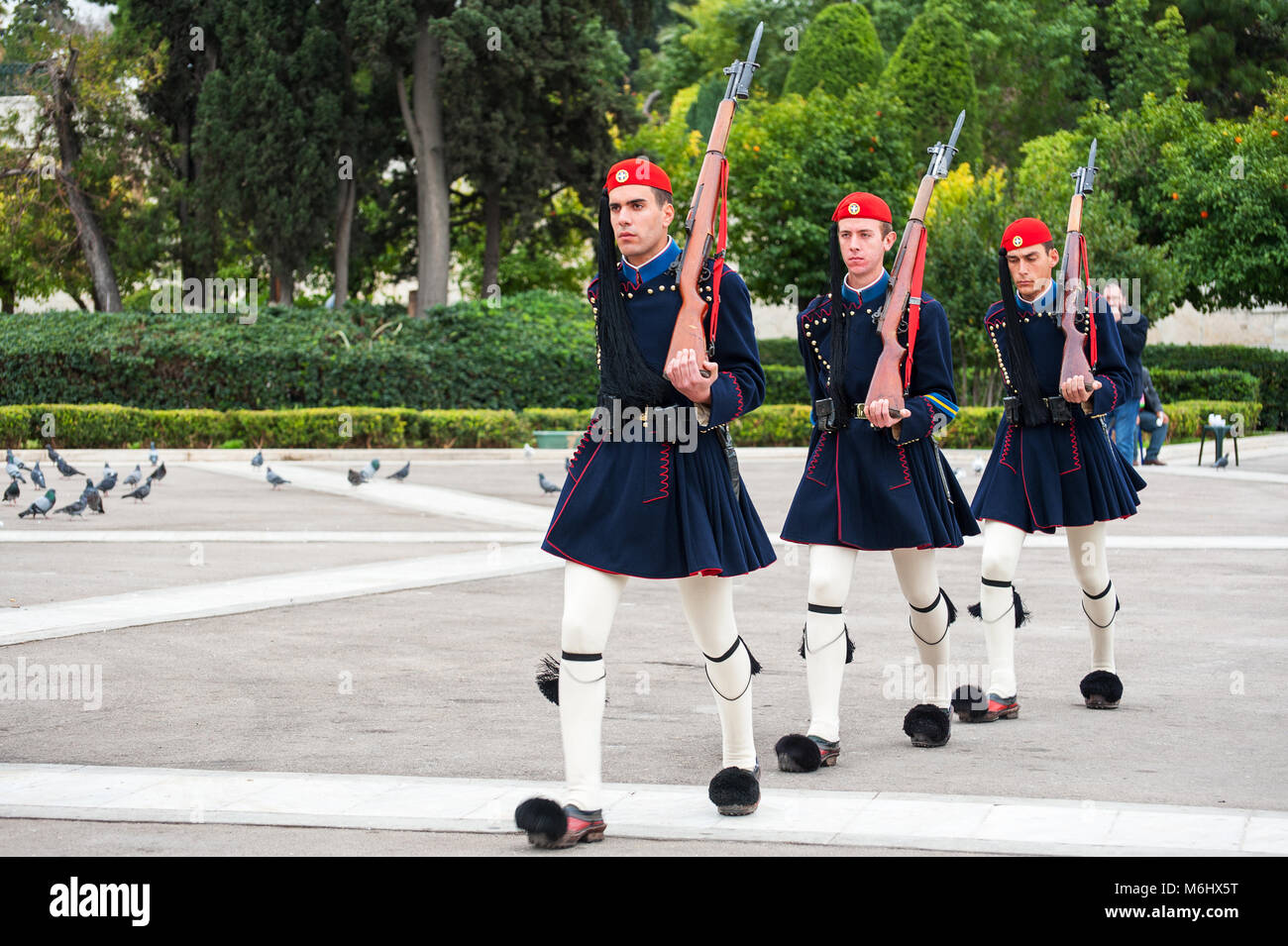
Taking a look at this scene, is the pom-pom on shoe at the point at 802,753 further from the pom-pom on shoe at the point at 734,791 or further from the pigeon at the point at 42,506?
the pigeon at the point at 42,506

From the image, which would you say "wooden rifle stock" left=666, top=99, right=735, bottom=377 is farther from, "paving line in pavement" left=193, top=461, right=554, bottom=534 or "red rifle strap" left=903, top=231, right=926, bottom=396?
"paving line in pavement" left=193, top=461, right=554, bottom=534

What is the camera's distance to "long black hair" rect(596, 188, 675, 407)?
4.81 metres

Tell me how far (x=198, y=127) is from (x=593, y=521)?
26363mm

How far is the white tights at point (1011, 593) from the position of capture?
651cm

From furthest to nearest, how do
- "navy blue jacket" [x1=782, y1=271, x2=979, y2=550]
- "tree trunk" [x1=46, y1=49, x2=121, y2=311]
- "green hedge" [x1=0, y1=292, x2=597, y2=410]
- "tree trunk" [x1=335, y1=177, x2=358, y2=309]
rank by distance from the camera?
"tree trunk" [x1=335, y1=177, x2=358, y2=309] < "tree trunk" [x1=46, y1=49, x2=121, y2=311] < "green hedge" [x1=0, y1=292, x2=597, y2=410] < "navy blue jacket" [x1=782, y1=271, x2=979, y2=550]

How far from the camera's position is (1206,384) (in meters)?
31.0

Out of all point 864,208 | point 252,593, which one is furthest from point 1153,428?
point 864,208

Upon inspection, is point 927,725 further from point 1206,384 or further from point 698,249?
point 1206,384

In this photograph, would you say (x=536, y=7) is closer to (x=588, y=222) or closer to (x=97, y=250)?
(x=588, y=222)

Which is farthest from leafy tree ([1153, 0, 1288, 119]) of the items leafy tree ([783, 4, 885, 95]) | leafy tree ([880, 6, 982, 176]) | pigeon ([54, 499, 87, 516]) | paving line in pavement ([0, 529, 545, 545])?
pigeon ([54, 499, 87, 516])

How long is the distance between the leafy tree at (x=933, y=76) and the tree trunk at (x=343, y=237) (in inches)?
602

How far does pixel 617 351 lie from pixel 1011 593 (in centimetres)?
254

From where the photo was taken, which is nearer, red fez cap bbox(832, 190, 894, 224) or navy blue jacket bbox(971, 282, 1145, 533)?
red fez cap bbox(832, 190, 894, 224)

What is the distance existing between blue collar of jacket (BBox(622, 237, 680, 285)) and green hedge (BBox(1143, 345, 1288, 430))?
29.4 metres
